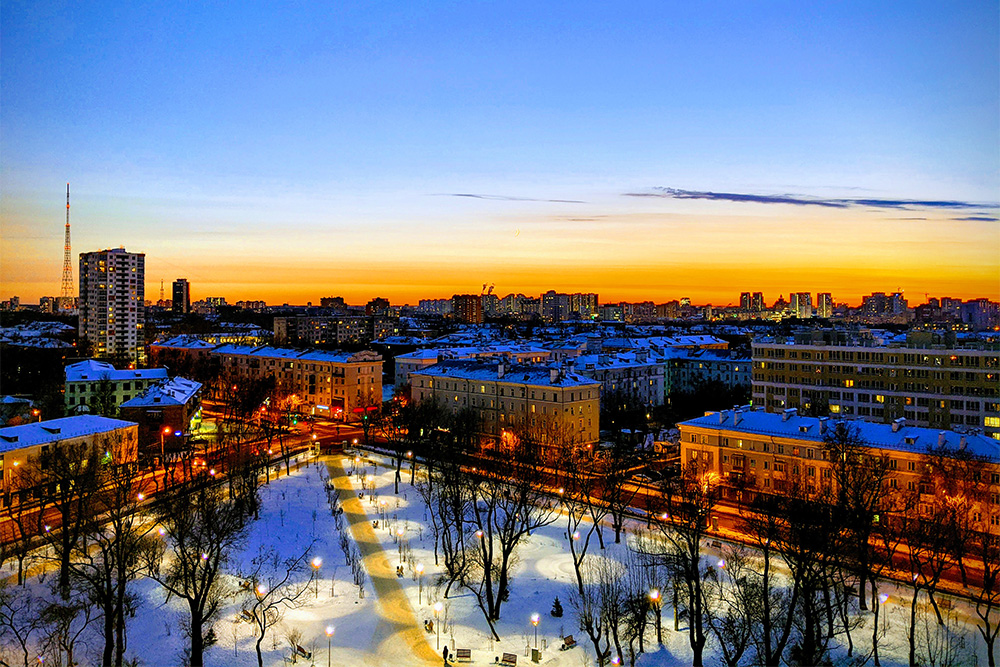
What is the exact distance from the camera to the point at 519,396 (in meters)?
38.8

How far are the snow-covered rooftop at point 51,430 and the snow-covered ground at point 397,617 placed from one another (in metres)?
8.46

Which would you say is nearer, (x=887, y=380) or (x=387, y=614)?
(x=387, y=614)

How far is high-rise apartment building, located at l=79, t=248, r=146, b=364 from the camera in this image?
75.5 meters

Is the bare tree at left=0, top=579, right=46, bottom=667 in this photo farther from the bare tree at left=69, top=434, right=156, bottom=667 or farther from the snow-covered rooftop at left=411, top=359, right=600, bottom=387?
the snow-covered rooftop at left=411, top=359, right=600, bottom=387

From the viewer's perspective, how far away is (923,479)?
74.3ft

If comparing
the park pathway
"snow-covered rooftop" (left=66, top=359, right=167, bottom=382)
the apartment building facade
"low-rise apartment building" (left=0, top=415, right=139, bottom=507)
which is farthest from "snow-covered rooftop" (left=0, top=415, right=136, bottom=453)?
the apartment building facade

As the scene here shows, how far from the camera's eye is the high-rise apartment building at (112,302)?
75.5m

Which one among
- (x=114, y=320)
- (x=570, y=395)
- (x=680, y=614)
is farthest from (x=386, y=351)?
(x=680, y=614)

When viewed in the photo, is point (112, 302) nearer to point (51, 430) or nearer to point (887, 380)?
point (51, 430)

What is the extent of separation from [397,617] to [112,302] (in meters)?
72.6

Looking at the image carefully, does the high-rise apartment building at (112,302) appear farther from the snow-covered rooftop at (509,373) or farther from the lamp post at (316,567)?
the lamp post at (316,567)

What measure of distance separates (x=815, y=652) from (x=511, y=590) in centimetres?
758

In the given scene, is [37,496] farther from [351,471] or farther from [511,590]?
[511,590]

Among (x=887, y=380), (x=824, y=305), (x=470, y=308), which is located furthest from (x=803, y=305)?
(x=887, y=380)
